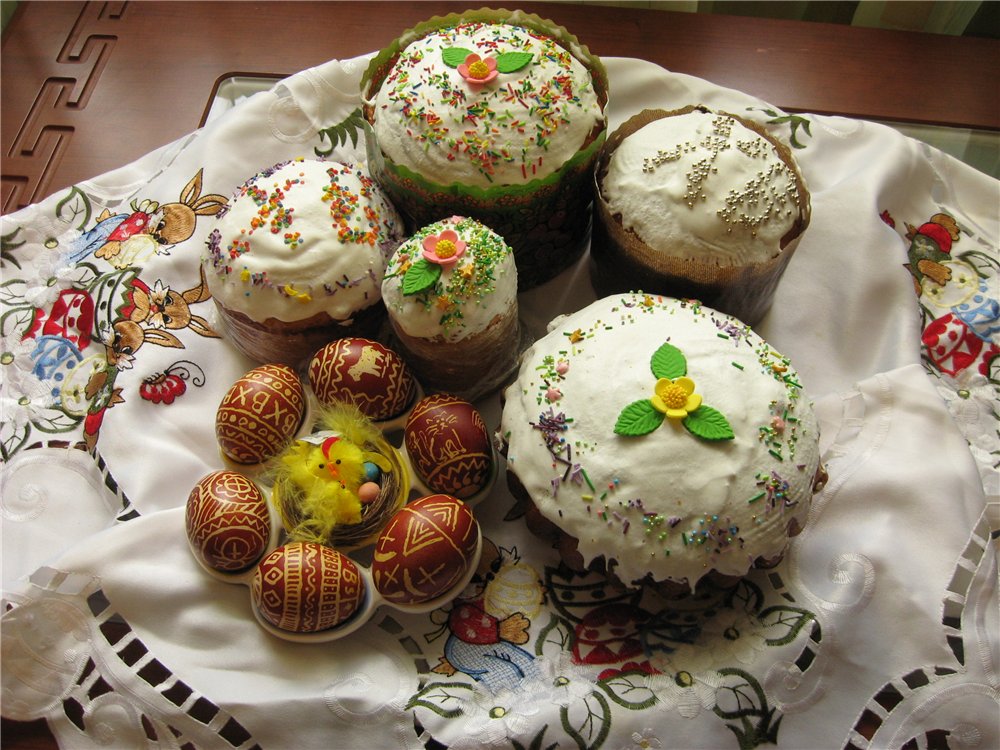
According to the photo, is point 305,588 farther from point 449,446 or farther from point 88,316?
point 88,316

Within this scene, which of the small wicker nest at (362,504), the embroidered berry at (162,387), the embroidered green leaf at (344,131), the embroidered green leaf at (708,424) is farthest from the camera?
the embroidered green leaf at (344,131)

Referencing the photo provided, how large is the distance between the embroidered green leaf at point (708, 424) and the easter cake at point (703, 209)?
10.9 inches

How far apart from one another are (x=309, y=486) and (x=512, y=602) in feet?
1.08

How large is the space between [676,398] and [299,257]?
570mm

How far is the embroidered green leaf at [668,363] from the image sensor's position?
1097mm

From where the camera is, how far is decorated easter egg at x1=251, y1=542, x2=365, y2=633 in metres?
1.08

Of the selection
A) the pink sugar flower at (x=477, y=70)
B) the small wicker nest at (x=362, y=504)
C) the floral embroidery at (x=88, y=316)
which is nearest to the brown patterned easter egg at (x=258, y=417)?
the small wicker nest at (x=362, y=504)

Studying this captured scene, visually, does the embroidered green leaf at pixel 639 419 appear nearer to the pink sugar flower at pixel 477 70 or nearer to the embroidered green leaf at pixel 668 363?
the embroidered green leaf at pixel 668 363

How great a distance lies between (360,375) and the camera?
1.21 metres

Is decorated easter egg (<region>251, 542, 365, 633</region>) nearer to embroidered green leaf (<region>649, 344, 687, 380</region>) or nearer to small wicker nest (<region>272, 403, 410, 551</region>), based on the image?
small wicker nest (<region>272, 403, 410, 551</region>)

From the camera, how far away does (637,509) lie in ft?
3.48

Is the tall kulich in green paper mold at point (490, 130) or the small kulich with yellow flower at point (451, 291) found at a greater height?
the tall kulich in green paper mold at point (490, 130)

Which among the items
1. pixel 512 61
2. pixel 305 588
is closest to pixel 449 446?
pixel 305 588

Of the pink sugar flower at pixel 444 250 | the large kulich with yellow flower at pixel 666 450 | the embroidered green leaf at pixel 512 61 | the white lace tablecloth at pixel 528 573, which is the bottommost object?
the white lace tablecloth at pixel 528 573
